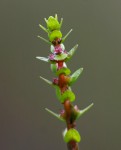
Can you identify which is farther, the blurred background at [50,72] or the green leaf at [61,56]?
the blurred background at [50,72]

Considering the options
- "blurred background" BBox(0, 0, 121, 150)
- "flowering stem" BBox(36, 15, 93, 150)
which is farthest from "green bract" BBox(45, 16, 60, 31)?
"blurred background" BBox(0, 0, 121, 150)

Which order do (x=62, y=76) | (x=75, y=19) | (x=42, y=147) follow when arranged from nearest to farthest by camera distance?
(x=62, y=76) < (x=42, y=147) < (x=75, y=19)

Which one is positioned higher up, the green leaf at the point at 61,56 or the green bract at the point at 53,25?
the green bract at the point at 53,25

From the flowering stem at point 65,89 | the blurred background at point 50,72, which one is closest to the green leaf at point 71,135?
the flowering stem at point 65,89

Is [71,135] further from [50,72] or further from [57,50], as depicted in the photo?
[50,72]

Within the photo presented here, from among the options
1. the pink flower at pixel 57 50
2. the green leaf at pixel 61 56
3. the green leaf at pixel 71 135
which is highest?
the pink flower at pixel 57 50

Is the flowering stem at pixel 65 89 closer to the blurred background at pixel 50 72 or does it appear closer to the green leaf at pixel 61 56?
the green leaf at pixel 61 56
